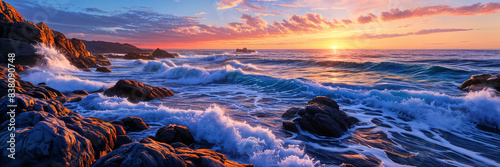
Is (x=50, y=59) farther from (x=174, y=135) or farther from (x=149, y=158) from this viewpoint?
(x=149, y=158)

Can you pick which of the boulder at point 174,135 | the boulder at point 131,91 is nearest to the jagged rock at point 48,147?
the boulder at point 174,135

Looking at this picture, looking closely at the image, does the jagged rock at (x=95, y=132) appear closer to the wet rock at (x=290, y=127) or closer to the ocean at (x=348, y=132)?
the ocean at (x=348, y=132)

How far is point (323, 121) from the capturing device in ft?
21.8

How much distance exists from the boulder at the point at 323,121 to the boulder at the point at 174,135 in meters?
2.96

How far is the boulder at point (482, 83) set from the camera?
11445 millimetres

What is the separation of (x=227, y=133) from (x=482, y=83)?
47.8 feet

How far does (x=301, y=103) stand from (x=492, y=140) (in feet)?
20.4

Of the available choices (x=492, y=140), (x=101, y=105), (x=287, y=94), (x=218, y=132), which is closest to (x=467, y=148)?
(x=492, y=140)

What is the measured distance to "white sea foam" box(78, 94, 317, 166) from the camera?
4.71 m

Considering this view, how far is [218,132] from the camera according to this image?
5.87 metres

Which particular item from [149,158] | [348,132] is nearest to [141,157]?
[149,158]

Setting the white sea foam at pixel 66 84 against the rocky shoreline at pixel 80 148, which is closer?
the rocky shoreline at pixel 80 148

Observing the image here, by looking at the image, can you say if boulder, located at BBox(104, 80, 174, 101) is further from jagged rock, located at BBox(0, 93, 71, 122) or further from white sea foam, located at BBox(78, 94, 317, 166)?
jagged rock, located at BBox(0, 93, 71, 122)

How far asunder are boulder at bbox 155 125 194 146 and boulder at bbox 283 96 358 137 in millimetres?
2962
